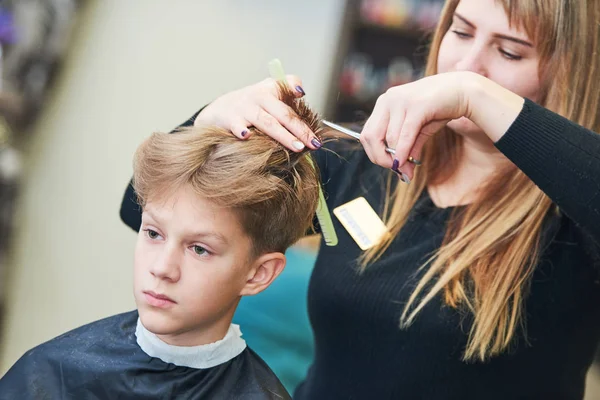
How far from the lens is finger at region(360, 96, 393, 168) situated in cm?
109

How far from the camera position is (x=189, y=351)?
112cm

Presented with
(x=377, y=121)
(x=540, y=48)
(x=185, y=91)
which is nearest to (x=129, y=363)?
(x=377, y=121)

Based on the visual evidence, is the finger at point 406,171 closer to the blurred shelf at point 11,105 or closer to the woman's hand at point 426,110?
the woman's hand at point 426,110

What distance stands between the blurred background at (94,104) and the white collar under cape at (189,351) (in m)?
1.54

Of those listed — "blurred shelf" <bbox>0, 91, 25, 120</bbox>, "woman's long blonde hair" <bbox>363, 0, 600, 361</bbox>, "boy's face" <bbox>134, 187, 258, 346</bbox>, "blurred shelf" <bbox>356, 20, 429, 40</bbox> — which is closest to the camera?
"boy's face" <bbox>134, 187, 258, 346</bbox>

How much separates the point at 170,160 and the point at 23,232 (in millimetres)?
2464

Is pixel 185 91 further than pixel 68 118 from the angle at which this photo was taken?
Yes

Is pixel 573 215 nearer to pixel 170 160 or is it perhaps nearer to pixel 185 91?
pixel 170 160

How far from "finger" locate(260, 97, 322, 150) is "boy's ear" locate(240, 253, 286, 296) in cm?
18

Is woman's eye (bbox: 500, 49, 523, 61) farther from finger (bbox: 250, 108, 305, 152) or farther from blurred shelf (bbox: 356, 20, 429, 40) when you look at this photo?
blurred shelf (bbox: 356, 20, 429, 40)

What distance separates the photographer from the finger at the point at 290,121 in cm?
106

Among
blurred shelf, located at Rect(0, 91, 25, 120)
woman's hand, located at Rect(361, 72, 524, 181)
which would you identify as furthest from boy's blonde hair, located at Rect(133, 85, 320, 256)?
blurred shelf, located at Rect(0, 91, 25, 120)

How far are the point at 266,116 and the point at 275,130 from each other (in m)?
0.03

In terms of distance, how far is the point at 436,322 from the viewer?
1.29 m
